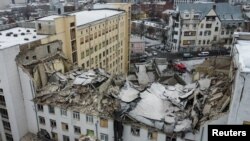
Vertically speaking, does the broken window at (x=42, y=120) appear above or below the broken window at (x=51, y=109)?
below

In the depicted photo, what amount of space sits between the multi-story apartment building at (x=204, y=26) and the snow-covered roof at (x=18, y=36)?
5582 centimetres

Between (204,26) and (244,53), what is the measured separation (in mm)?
66520

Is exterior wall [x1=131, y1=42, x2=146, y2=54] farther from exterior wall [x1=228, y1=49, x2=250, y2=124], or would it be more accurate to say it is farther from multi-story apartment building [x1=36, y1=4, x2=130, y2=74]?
exterior wall [x1=228, y1=49, x2=250, y2=124]

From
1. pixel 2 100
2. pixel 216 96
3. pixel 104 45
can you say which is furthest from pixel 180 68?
pixel 2 100

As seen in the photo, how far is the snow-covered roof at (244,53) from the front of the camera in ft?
66.3

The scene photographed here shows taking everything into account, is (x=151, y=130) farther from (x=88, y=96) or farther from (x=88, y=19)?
(x=88, y=19)

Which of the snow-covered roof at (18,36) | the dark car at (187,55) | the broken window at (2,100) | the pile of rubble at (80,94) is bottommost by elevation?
the dark car at (187,55)

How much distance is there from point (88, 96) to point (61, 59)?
36.4ft

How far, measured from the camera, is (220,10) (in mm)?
89938

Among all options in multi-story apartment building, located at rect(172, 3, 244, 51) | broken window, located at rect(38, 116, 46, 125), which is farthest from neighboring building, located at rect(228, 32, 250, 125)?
multi-story apartment building, located at rect(172, 3, 244, 51)

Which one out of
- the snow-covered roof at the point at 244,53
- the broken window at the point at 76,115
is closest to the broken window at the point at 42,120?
the broken window at the point at 76,115

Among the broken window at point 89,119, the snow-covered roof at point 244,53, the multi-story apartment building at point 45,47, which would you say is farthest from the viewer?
the multi-story apartment building at point 45,47

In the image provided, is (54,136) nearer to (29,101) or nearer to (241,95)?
(29,101)

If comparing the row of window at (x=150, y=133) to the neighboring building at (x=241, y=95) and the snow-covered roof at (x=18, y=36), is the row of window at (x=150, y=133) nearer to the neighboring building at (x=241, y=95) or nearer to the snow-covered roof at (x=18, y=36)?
the neighboring building at (x=241, y=95)
